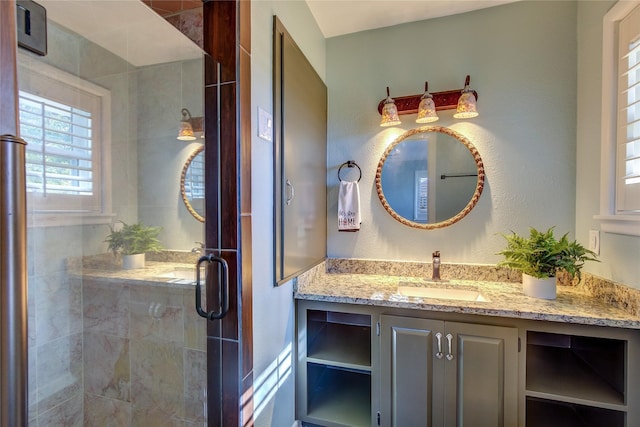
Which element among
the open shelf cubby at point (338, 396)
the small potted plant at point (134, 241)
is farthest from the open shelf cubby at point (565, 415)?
the small potted plant at point (134, 241)

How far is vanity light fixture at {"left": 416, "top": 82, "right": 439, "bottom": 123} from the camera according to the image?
1852 millimetres

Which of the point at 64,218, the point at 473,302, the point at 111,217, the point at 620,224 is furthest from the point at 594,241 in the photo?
the point at 64,218

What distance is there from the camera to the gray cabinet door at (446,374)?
1.36 m

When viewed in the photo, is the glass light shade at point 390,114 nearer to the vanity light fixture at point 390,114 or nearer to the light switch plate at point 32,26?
the vanity light fixture at point 390,114

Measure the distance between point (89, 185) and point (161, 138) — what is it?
0.39 m

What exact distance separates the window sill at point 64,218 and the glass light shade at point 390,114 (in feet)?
5.38

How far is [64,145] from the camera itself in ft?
4.20

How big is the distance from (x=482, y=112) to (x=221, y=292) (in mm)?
1900

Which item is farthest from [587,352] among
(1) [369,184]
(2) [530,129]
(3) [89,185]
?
(3) [89,185]

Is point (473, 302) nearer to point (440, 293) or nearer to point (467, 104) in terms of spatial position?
point (440, 293)

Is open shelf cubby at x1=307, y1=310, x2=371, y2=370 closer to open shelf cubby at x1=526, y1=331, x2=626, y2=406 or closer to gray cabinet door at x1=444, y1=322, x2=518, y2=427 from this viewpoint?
gray cabinet door at x1=444, y1=322, x2=518, y2=427

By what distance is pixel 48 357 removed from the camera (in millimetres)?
1291

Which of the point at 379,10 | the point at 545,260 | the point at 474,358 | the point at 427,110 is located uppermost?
the point at 379,10

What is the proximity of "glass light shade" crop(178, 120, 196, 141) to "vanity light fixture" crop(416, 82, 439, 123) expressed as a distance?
1.37m
